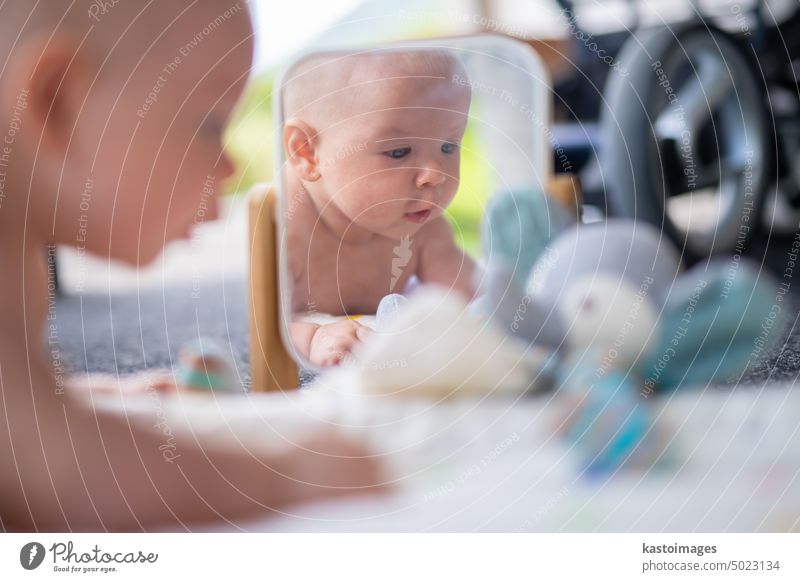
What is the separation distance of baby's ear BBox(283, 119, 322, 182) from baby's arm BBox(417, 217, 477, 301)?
7 cm

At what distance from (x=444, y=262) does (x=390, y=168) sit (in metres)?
0.06

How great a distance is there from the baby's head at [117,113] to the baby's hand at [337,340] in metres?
0.10

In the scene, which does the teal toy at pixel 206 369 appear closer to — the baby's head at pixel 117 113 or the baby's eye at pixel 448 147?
the baby's head at pixel 117 113

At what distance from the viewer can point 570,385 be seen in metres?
0.50

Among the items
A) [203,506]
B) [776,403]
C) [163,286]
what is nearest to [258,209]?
[163,286]

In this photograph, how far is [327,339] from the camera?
503mm

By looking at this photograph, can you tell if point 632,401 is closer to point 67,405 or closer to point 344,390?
point 344,390

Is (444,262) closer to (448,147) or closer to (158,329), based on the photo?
(448,147)

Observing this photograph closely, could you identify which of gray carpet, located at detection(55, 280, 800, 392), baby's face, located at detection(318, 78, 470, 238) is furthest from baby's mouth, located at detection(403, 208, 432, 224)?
gray carpet, located at detection(55, 280, 800, 392)

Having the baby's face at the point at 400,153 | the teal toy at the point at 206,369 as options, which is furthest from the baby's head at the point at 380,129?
the teal toy at the point at 206,369

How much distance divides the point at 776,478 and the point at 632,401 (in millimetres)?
93

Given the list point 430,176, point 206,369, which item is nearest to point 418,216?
point 430,176

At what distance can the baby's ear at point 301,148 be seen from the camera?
50 centimetres

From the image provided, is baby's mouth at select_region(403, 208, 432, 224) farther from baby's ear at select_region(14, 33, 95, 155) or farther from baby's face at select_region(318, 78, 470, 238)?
baby's ear at select_region(14, 33, 95, 155)
